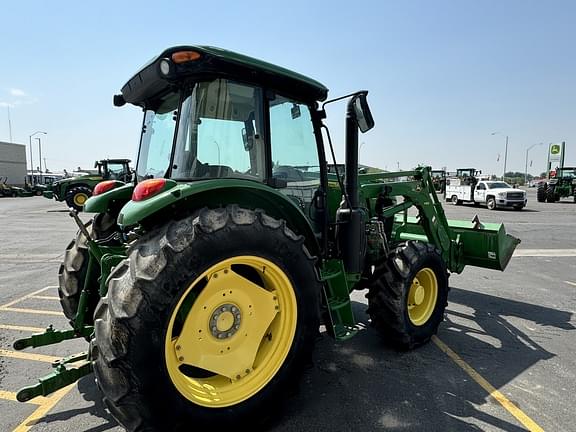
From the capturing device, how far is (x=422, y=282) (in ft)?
14.8

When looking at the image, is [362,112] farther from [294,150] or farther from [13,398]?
[13,398]

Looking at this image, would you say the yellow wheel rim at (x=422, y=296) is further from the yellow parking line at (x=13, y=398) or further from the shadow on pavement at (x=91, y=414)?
the yellow parking line at (x=13, y=398)

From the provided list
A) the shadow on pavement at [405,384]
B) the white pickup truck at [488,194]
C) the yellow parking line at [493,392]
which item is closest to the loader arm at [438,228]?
the shadow on pavement at [405,384]

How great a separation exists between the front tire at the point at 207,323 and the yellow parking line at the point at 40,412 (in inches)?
48.9

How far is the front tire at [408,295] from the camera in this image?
3.97 metres

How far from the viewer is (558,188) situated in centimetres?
2933

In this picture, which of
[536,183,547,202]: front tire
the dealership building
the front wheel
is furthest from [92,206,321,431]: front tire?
the dealership building

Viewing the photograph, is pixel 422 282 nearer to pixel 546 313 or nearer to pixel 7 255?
pixel 546 313

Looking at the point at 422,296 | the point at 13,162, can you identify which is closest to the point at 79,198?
the point at 422,296

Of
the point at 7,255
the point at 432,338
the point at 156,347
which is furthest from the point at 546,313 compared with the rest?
the point at 7,255

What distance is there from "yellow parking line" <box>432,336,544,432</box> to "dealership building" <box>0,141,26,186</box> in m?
67.9

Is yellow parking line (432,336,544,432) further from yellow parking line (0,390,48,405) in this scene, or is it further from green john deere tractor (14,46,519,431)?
yellow parking line (0,390,48,405)

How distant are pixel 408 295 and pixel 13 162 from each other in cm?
7148

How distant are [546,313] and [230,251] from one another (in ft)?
16.7
